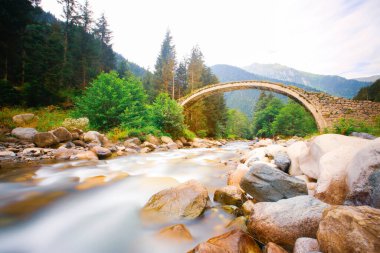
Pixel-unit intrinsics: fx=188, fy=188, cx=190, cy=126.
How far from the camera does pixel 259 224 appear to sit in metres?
2.23

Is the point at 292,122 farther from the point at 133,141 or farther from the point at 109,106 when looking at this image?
the point at 109,106

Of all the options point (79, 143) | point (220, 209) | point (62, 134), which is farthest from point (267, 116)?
point (220, 209)

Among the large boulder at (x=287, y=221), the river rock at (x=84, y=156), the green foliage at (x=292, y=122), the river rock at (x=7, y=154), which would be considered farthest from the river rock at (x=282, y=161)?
the green foliage at (x=292, y=122)

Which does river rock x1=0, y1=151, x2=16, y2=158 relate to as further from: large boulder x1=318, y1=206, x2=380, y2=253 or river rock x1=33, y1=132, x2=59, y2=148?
large boulder x1=318, y1=206, x2=380, y2=253

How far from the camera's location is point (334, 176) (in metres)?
2.62

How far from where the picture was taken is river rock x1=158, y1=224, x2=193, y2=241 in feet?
7.98

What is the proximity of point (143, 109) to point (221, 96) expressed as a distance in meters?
22.5

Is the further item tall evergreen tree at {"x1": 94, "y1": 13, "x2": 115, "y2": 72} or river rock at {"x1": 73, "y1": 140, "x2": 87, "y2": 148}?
tall evergreen tree at {"x1": 94, "y1": 13, "x2": 115, "y2": 72}

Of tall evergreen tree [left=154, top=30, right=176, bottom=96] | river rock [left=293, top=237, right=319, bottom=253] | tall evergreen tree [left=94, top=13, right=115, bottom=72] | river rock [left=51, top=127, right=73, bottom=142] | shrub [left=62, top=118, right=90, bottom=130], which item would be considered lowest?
river rock [left=293, top=237, right=319, bottom=253]

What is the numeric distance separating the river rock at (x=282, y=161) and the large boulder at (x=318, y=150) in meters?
0.44

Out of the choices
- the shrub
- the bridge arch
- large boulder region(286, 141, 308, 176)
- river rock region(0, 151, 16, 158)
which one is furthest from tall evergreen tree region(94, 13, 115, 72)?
large boulder region(286, 141, 308, 176)

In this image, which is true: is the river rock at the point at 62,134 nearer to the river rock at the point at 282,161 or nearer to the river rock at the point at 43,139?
the river rock at the point at 43,139

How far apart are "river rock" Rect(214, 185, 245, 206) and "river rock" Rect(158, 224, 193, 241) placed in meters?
1.03

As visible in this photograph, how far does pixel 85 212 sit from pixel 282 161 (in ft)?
14.6
